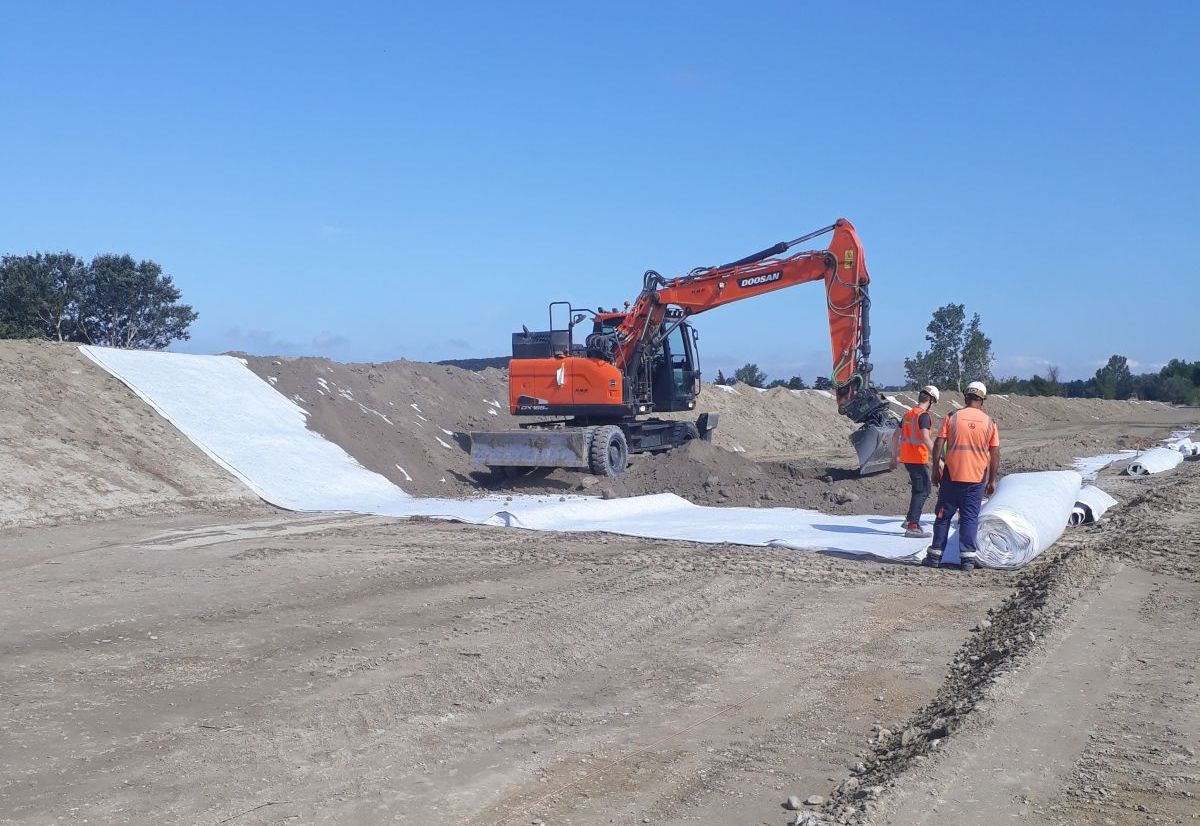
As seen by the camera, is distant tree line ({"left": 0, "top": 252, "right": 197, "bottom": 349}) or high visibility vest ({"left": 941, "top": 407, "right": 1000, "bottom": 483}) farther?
distant tree line ({"left": 0, "top": 252, "right": 197, "bottom": 349})

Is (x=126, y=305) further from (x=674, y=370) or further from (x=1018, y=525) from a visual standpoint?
(x=1018, y=525)

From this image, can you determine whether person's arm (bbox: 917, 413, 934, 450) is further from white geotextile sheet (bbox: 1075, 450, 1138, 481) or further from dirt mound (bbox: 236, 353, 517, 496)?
dirt mound (bbox: 236, 353, 517, 496)

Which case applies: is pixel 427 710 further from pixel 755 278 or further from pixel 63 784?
pixel 755 278

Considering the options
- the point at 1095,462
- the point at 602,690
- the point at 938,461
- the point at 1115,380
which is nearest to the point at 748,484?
the point at 938,461

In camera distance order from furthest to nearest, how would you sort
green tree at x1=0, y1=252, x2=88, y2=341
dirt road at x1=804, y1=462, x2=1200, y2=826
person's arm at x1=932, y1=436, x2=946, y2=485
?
green tree at x1=0, y1=252, x2=88, y2=341, person's arm at x1=932, y1=436, x2=946, y2=485, dirt road at x1=804, y1=462, x2=1200, y2=826

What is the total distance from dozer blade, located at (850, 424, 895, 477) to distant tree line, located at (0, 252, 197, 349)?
25.9 metres

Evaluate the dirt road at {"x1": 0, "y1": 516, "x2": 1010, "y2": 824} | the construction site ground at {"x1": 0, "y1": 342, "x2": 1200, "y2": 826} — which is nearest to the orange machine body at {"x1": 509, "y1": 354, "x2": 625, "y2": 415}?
the construction site ground at {"x1": 0, "y1": 342, "x2": 1200, "y2": 826}

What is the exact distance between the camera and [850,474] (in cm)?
1577

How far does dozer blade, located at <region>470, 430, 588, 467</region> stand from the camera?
666 inches

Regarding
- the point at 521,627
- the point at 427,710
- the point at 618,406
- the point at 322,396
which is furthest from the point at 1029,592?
the point at 322,396

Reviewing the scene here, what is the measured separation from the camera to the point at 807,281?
16734 mm

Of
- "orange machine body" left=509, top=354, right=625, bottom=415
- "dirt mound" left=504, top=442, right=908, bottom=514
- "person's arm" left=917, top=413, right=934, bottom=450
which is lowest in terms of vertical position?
"dirt mound" left=504, top=442, right=908, bottom=514

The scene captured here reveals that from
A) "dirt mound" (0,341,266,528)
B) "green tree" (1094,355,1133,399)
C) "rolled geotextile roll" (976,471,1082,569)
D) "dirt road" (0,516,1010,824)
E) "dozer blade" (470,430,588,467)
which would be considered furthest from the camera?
"green tree" (1094,355,1133,399)

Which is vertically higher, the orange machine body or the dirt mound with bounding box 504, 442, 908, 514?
the orange machine body
